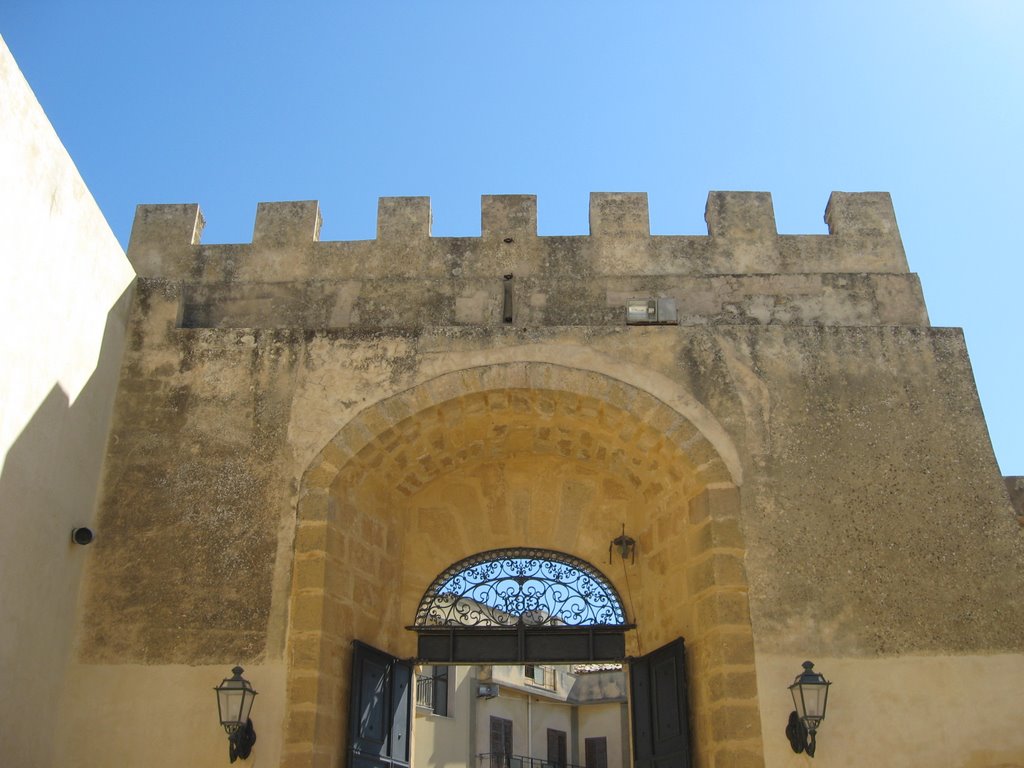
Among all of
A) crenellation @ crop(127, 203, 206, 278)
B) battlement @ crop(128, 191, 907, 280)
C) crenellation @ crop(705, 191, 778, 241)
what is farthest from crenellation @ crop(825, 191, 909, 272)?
crenellation @ crop(127, 203, 206, 278)

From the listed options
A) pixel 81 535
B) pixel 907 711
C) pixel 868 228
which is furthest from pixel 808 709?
pixel 81 535

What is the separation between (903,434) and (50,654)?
17.2 feet

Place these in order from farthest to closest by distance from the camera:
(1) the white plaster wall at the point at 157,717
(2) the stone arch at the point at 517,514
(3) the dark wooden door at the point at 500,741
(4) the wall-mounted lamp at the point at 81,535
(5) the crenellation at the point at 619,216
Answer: (3) the dark wooden door at the point at 500,741, (5) the crenellation at the point at 619,216, (4) the wall-mounted lamp at the point at 81,535, (2) the stone arch at the point at 517,514, (1) the white plaster wall at the point at 157,717

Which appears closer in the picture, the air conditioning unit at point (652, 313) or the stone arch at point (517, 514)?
the stone arch at point (517, 514)

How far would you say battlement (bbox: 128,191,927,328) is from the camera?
6.70m

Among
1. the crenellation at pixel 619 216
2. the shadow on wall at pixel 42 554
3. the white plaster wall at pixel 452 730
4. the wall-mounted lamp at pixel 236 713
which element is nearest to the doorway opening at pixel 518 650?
the wall-mounted lamp at pixel 236 713

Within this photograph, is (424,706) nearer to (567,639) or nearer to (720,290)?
(567,639)

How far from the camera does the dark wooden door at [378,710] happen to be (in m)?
5.79

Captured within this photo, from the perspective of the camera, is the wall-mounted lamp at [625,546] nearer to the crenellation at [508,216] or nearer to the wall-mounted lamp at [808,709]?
the wall-mounted lamp at [808,709]

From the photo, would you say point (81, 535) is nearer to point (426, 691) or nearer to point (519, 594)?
point (519, 594)

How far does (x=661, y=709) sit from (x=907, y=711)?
1511 mm

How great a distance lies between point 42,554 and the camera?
207 inches

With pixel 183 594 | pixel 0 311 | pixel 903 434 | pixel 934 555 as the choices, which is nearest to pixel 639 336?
pixel 903 434

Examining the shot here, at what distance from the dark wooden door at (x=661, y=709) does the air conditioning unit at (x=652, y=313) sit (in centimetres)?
210
